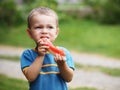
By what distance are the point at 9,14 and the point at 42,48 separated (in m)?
11.9

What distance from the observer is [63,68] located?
3.63 metres

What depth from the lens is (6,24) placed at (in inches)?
599

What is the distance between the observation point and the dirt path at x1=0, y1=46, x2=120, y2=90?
23.6ft

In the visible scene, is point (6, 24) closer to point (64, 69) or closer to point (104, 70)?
point (104, 70)

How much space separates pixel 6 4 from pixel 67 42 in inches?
135

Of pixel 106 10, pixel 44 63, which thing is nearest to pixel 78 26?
pixel 106 10

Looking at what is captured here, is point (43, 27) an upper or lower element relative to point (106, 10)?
upper

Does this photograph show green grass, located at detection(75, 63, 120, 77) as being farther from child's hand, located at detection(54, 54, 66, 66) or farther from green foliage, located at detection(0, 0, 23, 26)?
green foliage, located at detection(0, 0, 23, 26)

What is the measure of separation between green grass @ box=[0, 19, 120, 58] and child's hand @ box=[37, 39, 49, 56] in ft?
23.0

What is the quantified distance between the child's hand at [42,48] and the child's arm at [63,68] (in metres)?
0.12

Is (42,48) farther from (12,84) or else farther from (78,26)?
(78,26)

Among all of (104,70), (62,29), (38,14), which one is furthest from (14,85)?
(62,29)

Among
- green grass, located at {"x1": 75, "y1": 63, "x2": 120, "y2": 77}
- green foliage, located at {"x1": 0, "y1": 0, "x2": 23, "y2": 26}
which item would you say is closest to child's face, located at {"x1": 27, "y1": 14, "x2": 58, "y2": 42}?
green grass, located at {"x1": 75, "y1": 63, "x2": 120, "y2": 77}

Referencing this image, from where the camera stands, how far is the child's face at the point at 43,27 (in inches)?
144
